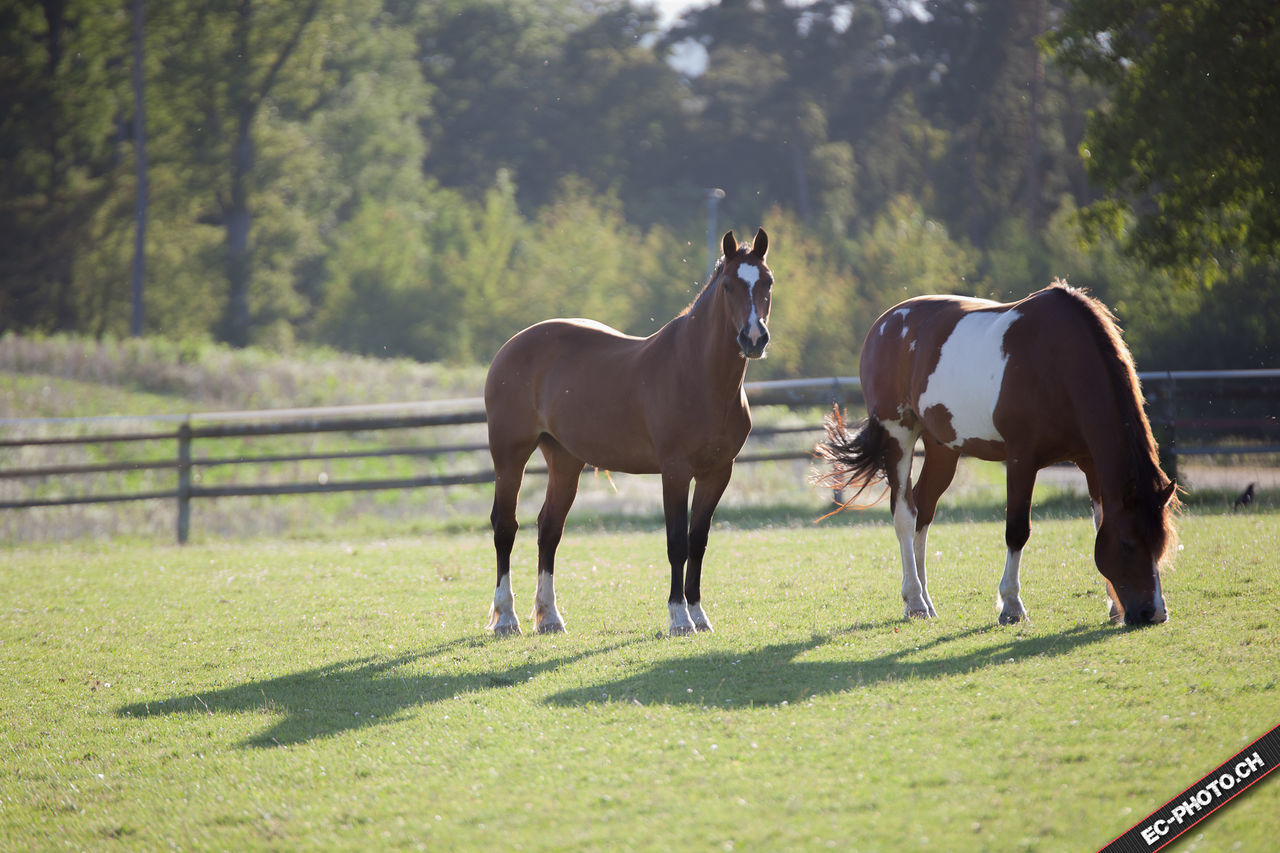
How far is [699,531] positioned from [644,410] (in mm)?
797

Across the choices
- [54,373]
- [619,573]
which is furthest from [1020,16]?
[619,573]

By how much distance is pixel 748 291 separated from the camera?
243 inches

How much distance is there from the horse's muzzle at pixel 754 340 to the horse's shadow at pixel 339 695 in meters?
1.84

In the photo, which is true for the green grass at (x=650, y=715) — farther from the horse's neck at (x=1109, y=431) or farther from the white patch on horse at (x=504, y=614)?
the horse's neck at (x=1109, y=431)

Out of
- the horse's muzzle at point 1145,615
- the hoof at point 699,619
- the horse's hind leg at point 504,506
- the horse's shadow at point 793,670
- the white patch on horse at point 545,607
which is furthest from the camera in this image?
the horse's hind leg at point 504,506

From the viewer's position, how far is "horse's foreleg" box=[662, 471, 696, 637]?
6605 mm

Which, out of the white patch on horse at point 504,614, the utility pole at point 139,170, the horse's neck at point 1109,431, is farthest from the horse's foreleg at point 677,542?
the utility pole at point 139,170

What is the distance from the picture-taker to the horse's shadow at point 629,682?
515 cm

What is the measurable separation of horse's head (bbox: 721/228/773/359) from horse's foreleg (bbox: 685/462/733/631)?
0.94 meters

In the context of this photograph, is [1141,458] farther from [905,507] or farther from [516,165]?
[516,165]

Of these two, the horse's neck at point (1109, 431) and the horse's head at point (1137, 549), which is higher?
the horse's neck at point (1109, 431)

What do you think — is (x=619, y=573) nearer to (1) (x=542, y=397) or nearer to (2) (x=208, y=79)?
(1) (x=542, y=397)

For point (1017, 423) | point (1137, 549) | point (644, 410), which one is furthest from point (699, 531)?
point (1137, 549)

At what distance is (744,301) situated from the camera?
6152 mm
